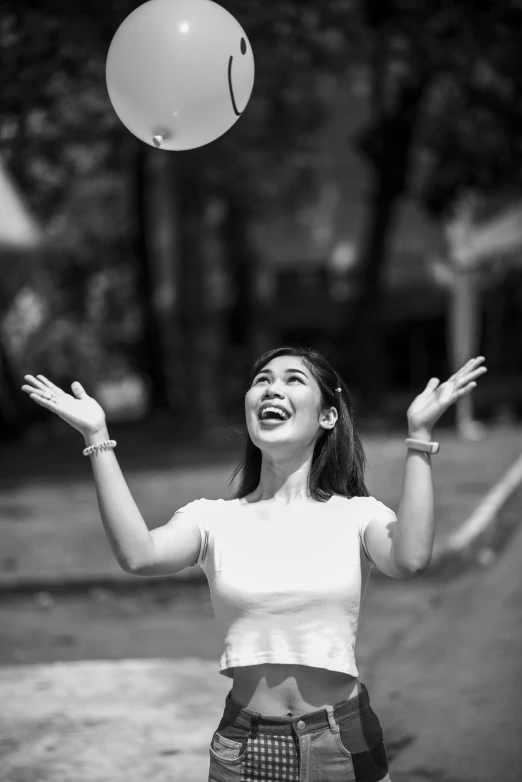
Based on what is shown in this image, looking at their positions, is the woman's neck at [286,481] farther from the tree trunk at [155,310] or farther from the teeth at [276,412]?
the tree trunk at [155,310]

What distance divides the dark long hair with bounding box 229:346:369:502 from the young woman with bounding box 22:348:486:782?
99 millimetres

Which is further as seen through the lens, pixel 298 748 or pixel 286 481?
pixel 286 481

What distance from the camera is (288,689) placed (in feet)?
9.14

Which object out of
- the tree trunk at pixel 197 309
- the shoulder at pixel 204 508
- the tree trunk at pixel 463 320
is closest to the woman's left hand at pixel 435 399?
the shoulder at pixel 204 508

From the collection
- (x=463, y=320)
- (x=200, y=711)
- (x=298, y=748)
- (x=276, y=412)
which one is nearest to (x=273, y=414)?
(x=276, y=412)

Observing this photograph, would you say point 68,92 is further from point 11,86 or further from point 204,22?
point 204,22

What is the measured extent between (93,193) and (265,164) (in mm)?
5872

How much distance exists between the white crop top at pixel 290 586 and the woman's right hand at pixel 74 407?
40 centimetres

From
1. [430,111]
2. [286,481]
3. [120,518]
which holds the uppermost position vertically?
[430,111]

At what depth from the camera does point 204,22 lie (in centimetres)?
435

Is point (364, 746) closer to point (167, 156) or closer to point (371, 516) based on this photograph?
point (371, 516)

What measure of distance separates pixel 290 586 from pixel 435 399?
22.4 inches

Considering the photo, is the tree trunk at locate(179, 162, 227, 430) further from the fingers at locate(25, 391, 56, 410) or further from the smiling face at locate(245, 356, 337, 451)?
the fingers at locate(25, 391, 56, 410)

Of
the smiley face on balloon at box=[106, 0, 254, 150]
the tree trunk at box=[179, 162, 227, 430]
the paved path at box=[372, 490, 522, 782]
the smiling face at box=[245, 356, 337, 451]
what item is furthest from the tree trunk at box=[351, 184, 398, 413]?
the smiling face at box=[245, 356, 337, 451]
